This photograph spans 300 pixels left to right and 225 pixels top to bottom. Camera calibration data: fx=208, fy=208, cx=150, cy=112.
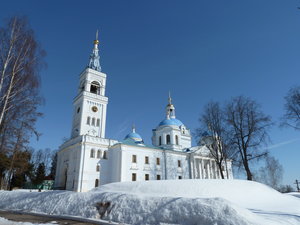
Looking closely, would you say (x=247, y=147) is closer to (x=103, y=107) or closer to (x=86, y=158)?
(x=86, y=158)

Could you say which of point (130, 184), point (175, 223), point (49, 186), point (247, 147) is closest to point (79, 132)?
point (49, 186)

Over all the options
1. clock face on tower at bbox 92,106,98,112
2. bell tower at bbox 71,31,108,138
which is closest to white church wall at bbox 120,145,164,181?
bell tower at bbox 71,31,108,138

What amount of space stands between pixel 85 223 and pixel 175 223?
3.95 meters

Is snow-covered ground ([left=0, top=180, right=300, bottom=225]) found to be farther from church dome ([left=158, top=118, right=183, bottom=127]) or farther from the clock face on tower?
church dome ([left=158, top=118, right=183, bottom=127])

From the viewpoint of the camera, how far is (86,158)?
31.9 meters

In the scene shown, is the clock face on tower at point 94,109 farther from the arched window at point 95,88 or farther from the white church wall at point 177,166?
the white church wall at point 177,166

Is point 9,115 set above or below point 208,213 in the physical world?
above

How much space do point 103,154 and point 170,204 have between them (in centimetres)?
2775

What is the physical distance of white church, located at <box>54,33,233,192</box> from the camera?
32375 millimetres

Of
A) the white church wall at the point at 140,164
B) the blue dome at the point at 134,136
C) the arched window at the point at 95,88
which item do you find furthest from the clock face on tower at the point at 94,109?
the blue dome at the point at 134,136

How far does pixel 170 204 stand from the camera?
8.38 metres

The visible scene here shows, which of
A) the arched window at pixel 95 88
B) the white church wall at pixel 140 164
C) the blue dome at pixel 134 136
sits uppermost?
the arched window at pixel 95 88

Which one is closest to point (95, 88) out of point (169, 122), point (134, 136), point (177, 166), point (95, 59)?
point (95, 59)

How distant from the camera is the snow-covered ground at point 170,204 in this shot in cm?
721
